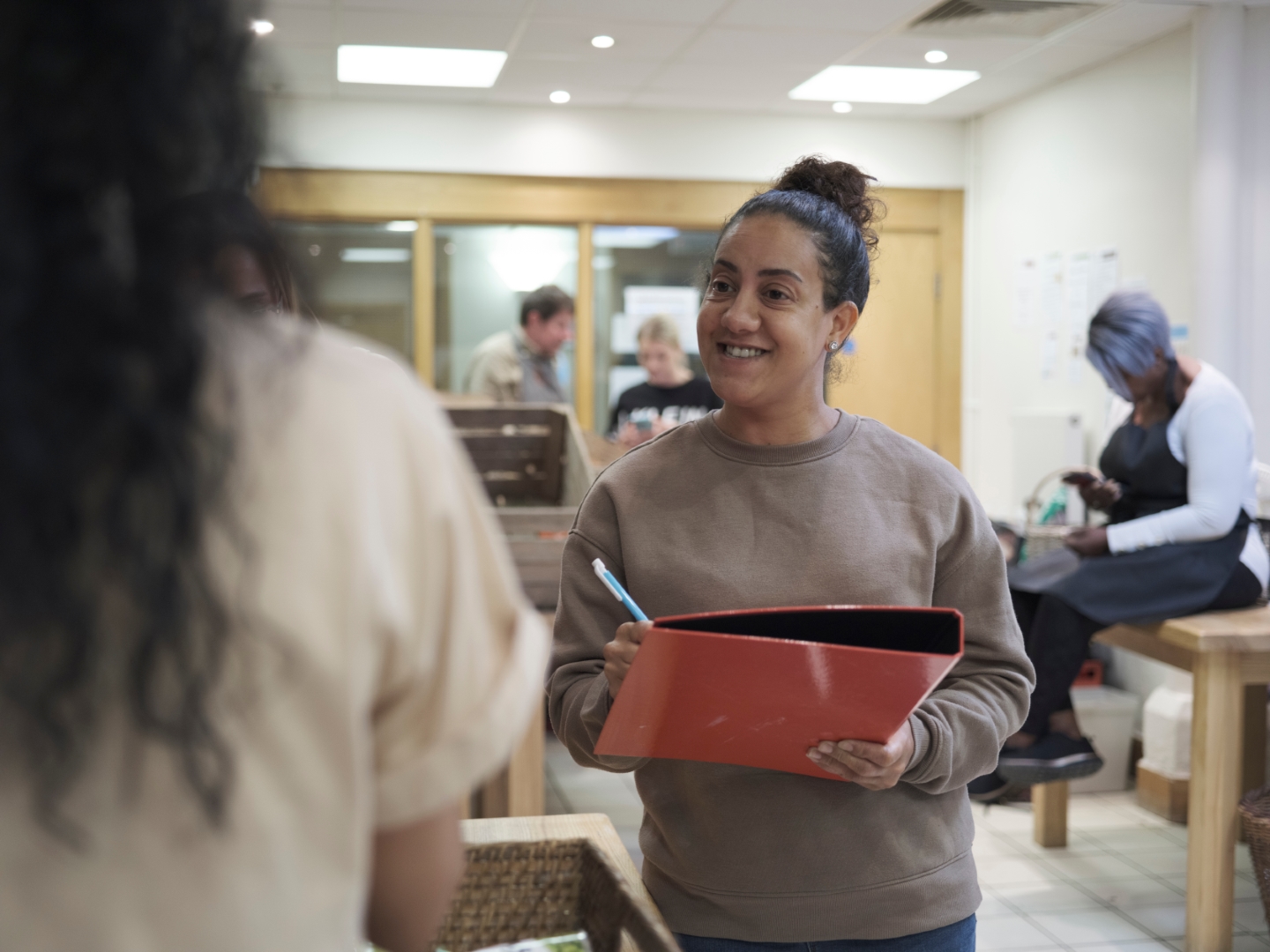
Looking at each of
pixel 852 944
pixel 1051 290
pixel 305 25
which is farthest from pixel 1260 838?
pixel 305 25

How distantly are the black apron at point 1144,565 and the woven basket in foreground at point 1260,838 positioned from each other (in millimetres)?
504

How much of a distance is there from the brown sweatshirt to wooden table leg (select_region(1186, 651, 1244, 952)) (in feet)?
5.92

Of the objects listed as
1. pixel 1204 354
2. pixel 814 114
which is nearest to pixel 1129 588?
pixel 1204 354

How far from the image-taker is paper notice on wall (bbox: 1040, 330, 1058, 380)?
19.9 feet

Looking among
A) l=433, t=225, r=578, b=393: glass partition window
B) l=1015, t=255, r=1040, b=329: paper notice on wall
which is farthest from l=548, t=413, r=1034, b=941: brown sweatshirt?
l=433, t=225, r=578, b=393: glass partition window

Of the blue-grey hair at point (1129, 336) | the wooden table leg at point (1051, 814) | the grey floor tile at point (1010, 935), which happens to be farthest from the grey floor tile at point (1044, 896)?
the blue-grey hair at point (1129, 336)

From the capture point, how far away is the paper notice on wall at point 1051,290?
6066 millimetres

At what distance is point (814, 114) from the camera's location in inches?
268

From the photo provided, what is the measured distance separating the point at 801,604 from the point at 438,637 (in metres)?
0.84

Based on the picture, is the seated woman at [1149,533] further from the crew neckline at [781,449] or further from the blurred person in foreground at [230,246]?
the blurred person in foreground at [230,246]

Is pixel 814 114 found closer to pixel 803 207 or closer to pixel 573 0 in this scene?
pixel 573 0

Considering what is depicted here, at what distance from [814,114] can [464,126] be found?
196cm

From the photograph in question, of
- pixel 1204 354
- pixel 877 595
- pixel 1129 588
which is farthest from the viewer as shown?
pixel 1204 354

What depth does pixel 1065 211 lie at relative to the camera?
19.7ft
